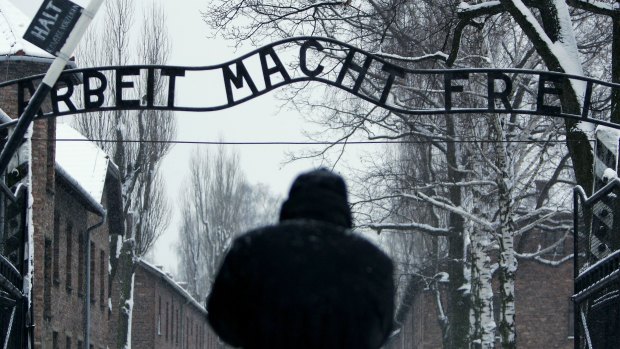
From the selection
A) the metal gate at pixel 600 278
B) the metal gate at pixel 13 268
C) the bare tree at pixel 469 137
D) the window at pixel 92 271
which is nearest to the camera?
the metal gate at pixel 600 278

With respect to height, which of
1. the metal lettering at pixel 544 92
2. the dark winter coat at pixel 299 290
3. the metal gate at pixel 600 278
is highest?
the metal lettering at pixel 544 92

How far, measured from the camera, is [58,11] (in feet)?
34.0

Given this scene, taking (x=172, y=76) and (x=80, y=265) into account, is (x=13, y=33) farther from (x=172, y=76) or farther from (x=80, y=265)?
(x=172, y=76)

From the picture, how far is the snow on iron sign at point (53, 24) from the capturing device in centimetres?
1024

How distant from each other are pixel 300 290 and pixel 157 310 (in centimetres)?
4778

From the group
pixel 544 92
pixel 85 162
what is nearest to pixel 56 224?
pixel 85 162

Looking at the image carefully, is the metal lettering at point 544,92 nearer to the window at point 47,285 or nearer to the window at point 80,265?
the window at point 47,285

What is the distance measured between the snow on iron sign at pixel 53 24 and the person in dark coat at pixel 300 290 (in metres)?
6.40

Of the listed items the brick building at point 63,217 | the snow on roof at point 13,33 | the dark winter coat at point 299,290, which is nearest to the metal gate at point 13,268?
the brick building at point 63,217

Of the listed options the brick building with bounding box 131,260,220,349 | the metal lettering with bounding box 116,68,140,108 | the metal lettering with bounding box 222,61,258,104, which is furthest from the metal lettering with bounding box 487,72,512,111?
the brick building with bounding box 131,260,220,349

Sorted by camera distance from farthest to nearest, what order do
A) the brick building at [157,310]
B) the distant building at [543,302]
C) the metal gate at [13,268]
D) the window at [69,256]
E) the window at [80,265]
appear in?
the distant building at [543,302], the brick building at [157,310], the window at [80,265], the window at [69,256], the metal gate at [13,268]

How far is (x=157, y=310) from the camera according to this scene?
51219 millimetres

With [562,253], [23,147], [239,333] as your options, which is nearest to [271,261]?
[239,333]

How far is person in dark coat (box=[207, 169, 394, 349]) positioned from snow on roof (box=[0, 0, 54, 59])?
71.9 ft
